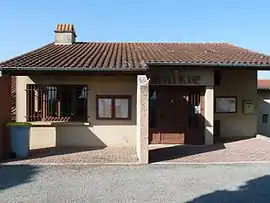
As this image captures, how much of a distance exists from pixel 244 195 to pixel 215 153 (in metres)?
5.25

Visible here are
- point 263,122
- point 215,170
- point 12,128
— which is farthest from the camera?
point 263,122

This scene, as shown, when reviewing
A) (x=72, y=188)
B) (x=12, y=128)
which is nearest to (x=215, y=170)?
(x=72, y=188)

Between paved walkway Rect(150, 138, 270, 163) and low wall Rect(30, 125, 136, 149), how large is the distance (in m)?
1.30

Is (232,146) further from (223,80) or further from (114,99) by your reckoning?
(114,99)

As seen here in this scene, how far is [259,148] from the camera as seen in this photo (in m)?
13.5

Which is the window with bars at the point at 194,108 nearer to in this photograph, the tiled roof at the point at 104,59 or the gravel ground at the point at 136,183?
the tiled roof at the point at 104,59

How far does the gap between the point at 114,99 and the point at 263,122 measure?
1239cm

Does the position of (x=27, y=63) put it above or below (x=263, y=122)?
above

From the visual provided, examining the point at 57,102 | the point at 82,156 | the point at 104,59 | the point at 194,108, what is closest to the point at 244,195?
the point at 82,156

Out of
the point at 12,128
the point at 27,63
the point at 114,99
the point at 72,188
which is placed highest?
the point at 27,63

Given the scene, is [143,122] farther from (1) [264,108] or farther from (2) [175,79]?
(1) [264,108]

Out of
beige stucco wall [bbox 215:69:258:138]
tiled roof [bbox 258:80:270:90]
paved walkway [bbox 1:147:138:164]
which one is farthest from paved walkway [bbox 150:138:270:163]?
tiled roof [bbox 258:80:270:90]

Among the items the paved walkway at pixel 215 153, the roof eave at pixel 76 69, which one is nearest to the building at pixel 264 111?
the paved walkway at pixel 215 153

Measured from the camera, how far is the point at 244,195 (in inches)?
286
